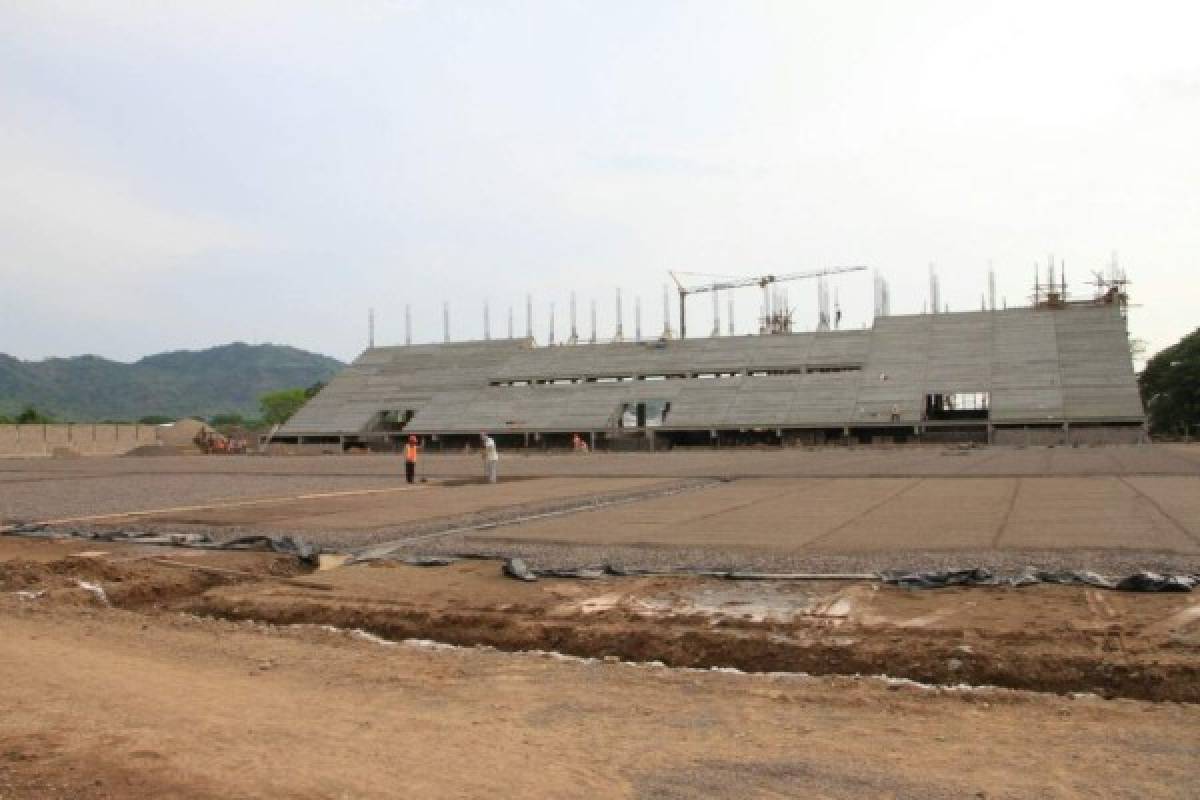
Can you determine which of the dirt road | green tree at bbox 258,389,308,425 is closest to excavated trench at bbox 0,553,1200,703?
the dirt road

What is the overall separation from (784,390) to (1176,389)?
29939 millimetres

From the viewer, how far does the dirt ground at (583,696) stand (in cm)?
482

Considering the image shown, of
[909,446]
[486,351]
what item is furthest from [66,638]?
[486,351]

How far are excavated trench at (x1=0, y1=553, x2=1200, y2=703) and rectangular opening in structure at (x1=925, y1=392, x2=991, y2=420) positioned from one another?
186 feet

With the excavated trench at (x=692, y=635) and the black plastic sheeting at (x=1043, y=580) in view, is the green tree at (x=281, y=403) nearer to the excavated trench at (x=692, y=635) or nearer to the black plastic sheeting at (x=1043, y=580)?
Answer: the excavated trench at (x=692, y=635)

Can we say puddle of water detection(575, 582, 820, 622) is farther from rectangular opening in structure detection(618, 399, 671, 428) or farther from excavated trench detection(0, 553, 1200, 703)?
rectangular opening in structure detection(618, 399, 671, 428)

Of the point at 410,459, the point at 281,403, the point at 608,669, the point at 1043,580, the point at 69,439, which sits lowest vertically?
the point at 608,669

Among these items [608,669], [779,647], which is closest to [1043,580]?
[779,647]

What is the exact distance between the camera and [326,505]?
66.4 feet

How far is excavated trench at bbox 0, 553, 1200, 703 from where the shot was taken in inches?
260

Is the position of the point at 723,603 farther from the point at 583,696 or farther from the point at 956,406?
the point at 956,406

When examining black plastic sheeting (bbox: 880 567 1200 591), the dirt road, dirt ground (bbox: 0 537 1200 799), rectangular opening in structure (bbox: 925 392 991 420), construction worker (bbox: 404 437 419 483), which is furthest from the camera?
rectangular opening in structure (bbox: 925 392 991 420)

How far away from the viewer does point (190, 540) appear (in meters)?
14.0

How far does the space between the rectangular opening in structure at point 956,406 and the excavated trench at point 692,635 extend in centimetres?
5678
